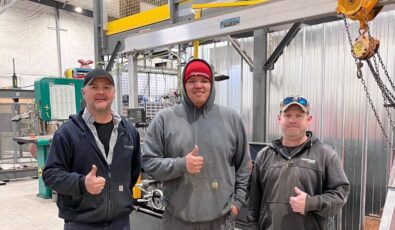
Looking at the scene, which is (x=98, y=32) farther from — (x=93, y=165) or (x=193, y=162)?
(x=193, y=162)

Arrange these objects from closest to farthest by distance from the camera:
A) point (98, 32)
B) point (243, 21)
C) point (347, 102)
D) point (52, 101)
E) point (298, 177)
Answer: point (298, 177)
point (243, 21)
point (347, 102)
point (98, 32)
point (52, 101)

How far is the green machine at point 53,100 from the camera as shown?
4680 millimetres

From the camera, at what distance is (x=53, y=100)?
4.75 metres

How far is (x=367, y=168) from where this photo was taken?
2436 mm

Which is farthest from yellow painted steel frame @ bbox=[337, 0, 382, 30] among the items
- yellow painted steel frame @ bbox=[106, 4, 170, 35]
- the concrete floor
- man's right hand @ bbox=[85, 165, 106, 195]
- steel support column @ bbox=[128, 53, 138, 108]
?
the concrete floor

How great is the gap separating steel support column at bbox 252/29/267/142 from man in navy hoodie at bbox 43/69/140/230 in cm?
145

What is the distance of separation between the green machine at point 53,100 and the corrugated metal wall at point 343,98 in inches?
129

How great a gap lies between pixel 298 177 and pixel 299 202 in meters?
0.15

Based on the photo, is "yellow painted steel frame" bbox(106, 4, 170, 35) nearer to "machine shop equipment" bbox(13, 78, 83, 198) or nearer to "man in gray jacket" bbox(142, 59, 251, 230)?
"machine shop equipment" bbox(13, 78, 83, 198)

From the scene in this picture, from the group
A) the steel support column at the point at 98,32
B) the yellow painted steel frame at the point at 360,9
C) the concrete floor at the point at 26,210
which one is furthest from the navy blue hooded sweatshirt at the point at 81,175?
the steel support column at the point at 98,32

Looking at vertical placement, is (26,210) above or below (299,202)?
below

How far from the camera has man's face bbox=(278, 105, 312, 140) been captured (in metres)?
1.47

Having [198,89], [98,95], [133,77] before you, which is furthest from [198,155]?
[133,77]

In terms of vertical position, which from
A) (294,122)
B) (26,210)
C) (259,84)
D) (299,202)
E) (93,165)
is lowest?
(26,210)
